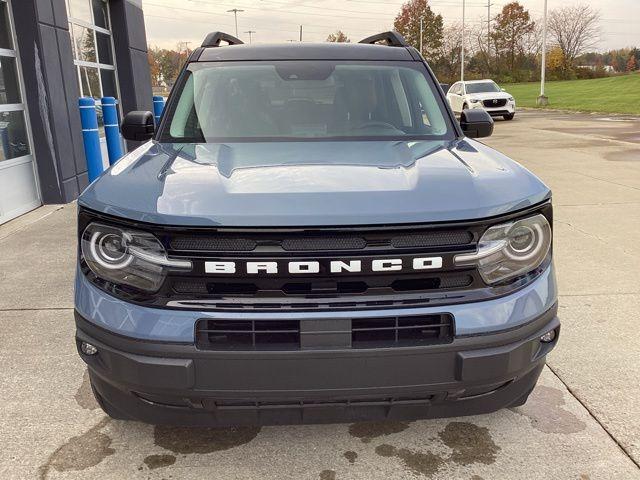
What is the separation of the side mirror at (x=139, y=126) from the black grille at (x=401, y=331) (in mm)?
2226

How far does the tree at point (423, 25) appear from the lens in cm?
7938

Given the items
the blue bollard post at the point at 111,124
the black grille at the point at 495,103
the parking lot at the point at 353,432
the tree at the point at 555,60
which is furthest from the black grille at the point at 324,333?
the tree at the point at 555,60

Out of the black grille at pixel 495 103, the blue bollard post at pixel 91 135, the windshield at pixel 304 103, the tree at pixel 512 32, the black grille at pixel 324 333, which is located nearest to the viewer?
the black grille at pixel 324 333

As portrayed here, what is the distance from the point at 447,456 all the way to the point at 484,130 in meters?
2.08

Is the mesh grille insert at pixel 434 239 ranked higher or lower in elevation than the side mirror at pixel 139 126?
lower

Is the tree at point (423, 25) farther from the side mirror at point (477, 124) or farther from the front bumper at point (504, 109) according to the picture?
the side mirror at point (477, 124)

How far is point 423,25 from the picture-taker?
263 ft

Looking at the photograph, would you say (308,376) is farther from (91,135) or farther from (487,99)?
(487,99)

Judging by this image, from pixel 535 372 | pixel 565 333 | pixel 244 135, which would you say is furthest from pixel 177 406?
pixel 565 333

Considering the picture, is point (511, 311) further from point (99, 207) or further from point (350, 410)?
point (99, 207)

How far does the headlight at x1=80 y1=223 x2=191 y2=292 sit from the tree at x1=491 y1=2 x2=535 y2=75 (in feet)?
260

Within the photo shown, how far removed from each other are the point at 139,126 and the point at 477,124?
210 cm

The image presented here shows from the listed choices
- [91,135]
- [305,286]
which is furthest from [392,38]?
[91,135]

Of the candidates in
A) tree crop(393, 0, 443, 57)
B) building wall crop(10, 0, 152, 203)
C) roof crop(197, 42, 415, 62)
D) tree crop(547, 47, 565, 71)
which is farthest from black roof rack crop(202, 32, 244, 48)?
tree crop(393, 0, 443, 57)
